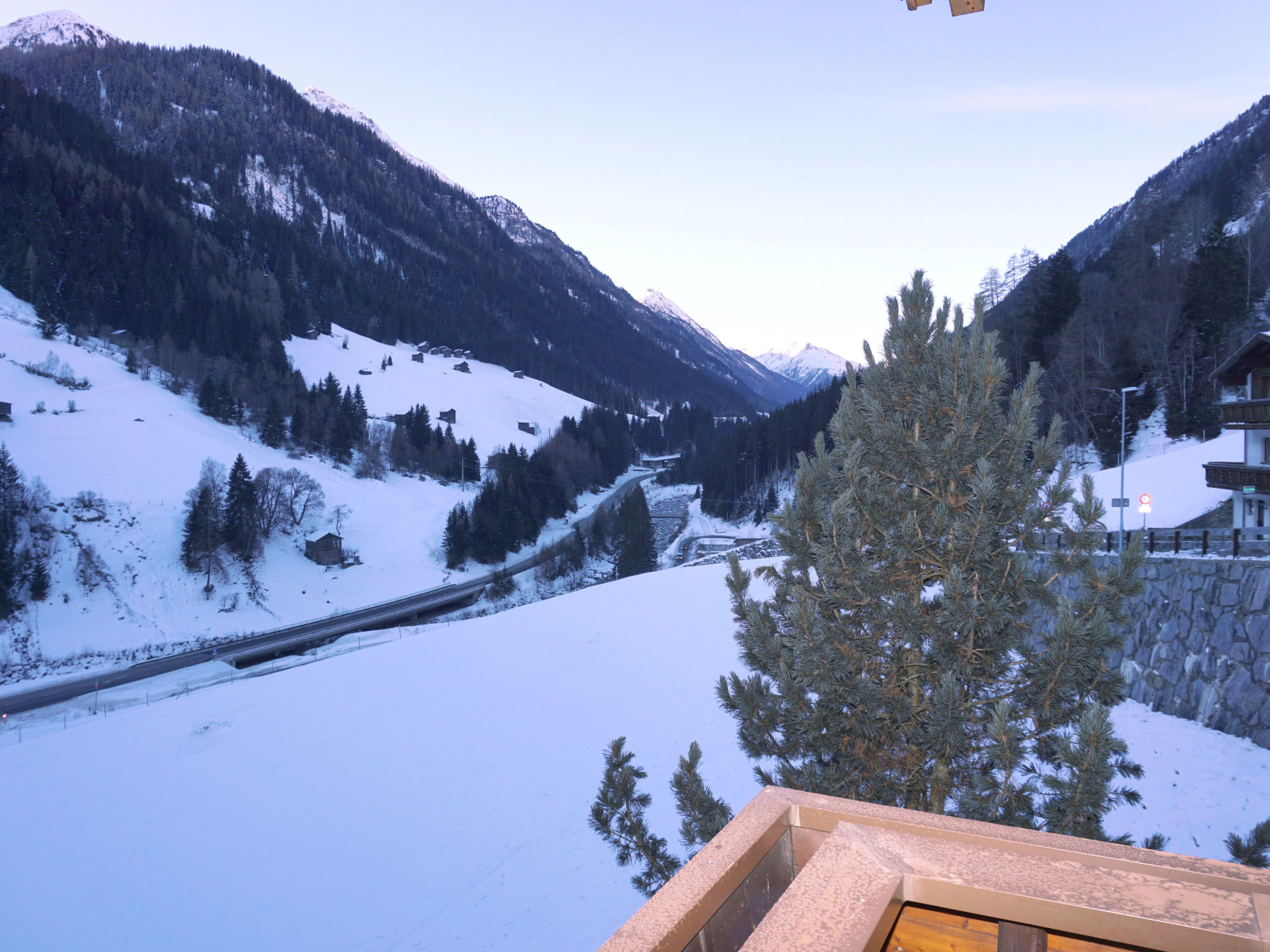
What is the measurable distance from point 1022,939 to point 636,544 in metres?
47.8

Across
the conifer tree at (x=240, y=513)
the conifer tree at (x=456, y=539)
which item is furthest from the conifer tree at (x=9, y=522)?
the conifer tree at (x=456, y=539)

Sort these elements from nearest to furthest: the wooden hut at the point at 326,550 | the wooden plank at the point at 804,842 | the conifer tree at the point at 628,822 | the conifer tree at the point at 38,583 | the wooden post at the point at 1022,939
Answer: the wooden post at the point at 1022,939
the wooden plank at the point at 804,842
the conifer tree at the point at 628,822
the conifer tree at the point at 38,583
the wooden hut at the point at 326,550

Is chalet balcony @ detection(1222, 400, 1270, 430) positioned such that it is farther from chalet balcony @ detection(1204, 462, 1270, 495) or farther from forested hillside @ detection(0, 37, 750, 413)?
forested hillside @ detection(0, 37, 750, 413)

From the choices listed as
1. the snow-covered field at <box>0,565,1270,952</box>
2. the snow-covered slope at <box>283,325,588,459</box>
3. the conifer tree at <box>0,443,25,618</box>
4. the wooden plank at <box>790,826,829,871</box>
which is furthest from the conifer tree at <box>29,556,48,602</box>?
the wooden plank at <box>790,826,829,871</box>

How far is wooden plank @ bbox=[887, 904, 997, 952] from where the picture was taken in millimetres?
1745

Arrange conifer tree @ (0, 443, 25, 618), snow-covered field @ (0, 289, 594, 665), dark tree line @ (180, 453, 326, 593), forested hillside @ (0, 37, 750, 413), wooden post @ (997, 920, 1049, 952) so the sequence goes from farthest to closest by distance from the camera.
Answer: forested hillside @ (0, 37, 750, 413) < dark tree line @ (180, 453, 326, 593) < snow-covered field @ (0, 289, 594, 665) < conifer tree @ (0, 443, 25, 618) < wooden post @ (997, 920, 1049, 952)

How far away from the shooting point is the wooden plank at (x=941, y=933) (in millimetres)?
1745

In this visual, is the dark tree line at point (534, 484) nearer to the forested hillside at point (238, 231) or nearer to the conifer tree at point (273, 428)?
the conifer tree at point (273, 428)

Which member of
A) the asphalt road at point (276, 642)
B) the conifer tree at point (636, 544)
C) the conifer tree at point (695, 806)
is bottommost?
the asphalt road at point (276, 642)

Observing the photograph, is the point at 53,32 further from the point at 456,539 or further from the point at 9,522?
the point at 456,539

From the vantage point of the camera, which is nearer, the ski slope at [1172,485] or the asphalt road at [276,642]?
the ski slope at [1172,485]

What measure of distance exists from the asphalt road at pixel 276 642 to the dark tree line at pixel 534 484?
3.71 m

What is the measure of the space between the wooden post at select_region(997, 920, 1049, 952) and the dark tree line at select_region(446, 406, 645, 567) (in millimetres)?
52402

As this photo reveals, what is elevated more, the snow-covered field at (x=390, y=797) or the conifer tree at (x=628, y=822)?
the conifer tree at (x=628, y=822)
